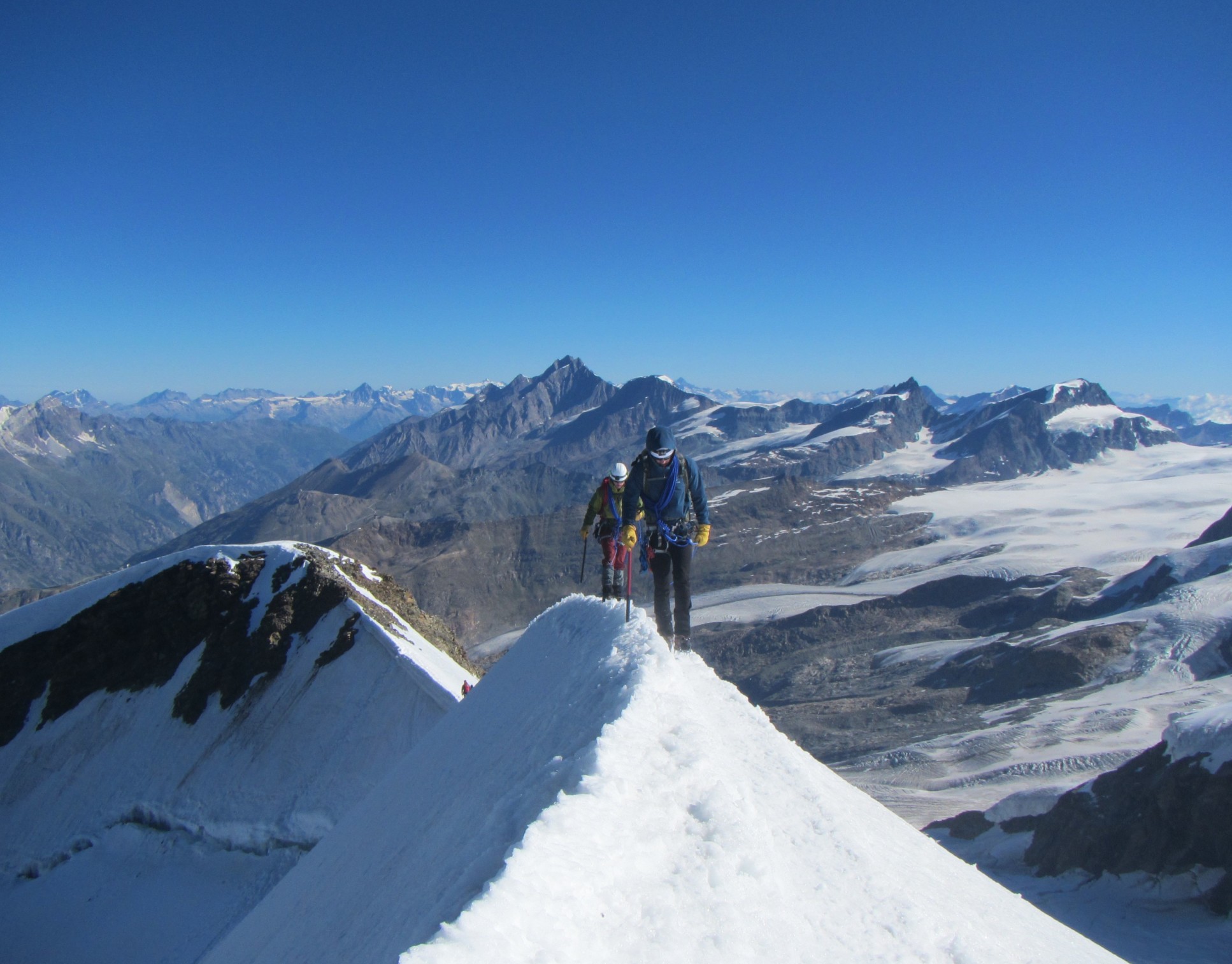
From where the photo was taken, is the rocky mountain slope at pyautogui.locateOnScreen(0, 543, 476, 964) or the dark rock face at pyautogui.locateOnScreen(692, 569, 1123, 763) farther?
the dark rock face at pyautogui.locateOnScreen(692, 569, 1123, 763)

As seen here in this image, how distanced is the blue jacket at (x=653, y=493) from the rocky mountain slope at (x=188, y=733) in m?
13.5

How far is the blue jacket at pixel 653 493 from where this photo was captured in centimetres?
1255

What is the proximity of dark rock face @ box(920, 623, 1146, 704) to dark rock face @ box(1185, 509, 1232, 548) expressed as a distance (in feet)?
197

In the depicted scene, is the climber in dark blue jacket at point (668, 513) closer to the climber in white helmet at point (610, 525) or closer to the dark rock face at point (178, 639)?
the climber in white helmet at point (610, 525)

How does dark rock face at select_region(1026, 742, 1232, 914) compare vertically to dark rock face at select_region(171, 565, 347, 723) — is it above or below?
below

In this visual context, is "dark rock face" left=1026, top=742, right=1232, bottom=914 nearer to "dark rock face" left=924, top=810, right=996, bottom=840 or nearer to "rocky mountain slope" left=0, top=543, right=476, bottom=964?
"dark rock face" left=924, top=810, right=996, bottom=840

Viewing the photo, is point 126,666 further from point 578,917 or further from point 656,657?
point 578,917

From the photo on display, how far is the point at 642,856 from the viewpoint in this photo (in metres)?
5.19

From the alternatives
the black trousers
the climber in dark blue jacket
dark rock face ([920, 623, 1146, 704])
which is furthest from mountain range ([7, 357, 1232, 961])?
the climber in dark blue jacket

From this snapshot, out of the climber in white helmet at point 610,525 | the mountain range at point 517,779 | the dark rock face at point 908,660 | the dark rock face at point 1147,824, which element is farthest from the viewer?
the dark rock face at point 908,660

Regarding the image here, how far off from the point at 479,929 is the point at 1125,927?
52073 mm

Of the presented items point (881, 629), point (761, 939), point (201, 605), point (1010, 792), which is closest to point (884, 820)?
point (761, 939)

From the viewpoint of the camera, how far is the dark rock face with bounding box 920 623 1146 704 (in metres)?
95.5

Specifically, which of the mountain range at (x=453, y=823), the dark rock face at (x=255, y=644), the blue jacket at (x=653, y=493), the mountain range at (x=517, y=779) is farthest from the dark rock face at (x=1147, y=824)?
the dark rock face at (x=255, y=644)
